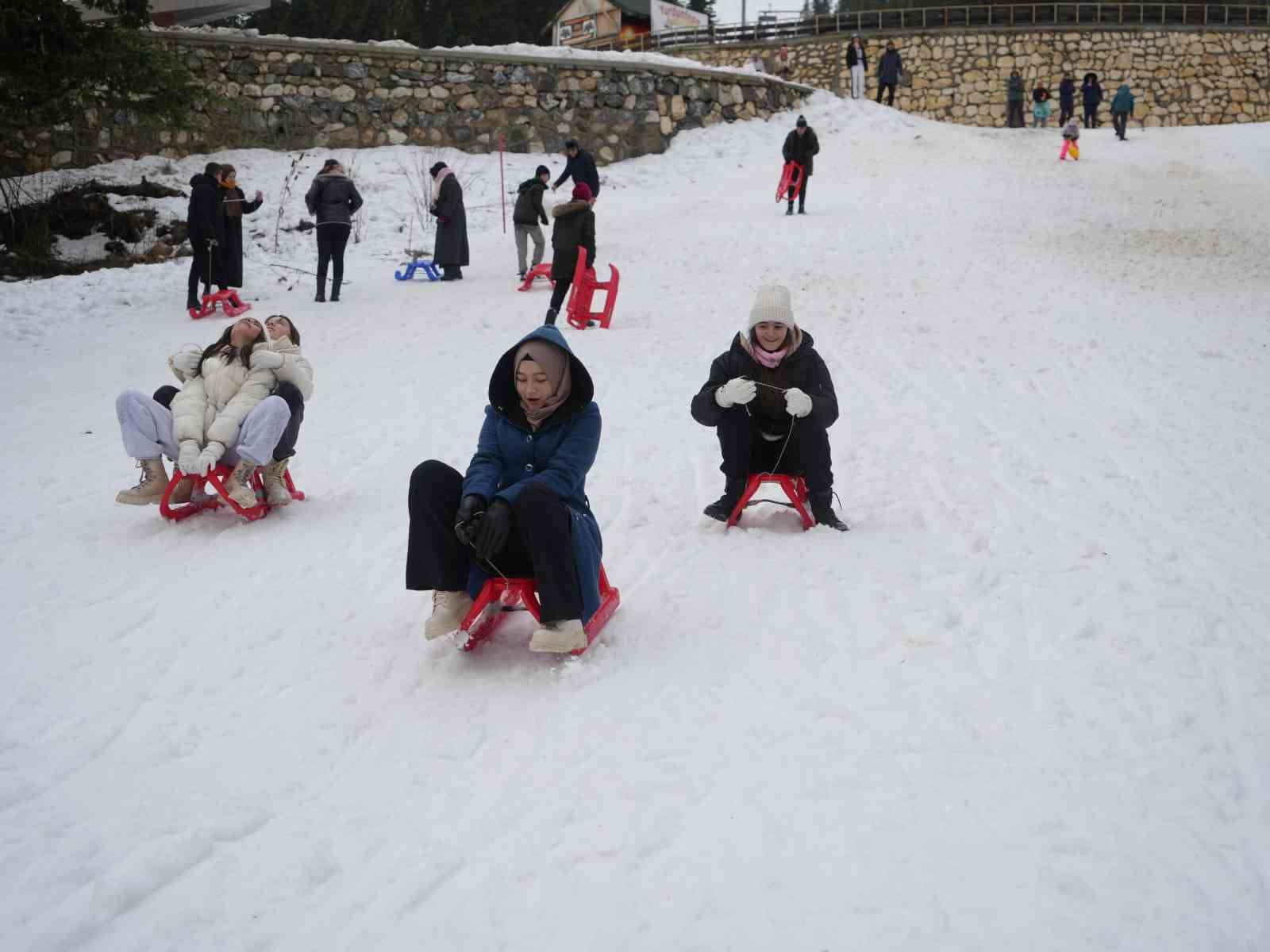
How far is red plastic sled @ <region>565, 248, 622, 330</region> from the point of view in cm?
1020

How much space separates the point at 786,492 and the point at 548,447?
64.6 inches

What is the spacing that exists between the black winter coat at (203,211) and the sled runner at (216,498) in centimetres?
641

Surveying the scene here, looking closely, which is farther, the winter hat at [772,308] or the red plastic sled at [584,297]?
the red plastic sled at [584,297]

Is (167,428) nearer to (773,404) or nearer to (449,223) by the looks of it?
(773,404)

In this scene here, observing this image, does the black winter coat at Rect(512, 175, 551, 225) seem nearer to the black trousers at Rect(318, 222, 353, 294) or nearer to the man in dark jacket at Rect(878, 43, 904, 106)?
the black trousers at Rect(318, 222, 353, 294)

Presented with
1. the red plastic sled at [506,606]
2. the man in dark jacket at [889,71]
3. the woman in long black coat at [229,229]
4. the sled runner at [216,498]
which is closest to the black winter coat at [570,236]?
the woman in long black coat at [229,229]

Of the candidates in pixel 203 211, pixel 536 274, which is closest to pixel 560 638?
pixel 536 274

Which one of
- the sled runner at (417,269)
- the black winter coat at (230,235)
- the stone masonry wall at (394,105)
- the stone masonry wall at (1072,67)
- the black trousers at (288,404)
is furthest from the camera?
the stone masonry wall at (1072,67)

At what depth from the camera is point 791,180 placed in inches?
621

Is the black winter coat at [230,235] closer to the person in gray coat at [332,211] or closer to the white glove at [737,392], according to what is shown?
the person in gray coat at [332,211]

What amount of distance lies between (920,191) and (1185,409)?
11.1 metres

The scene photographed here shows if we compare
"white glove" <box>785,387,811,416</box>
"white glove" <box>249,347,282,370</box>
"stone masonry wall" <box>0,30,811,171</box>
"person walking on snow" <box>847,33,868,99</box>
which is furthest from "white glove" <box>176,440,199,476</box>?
"person walking on snow" <box>847,33,868,99</box>

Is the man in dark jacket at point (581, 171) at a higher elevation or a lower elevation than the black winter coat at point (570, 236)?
higher

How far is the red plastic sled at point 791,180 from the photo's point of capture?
50.9ft
